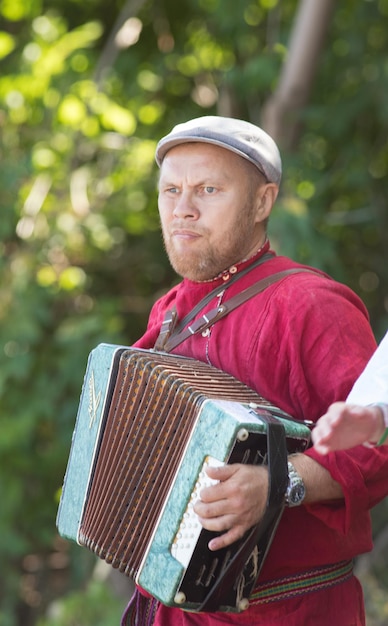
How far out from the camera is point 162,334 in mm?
2486

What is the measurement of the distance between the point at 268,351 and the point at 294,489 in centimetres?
34

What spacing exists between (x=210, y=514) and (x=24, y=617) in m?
5.25

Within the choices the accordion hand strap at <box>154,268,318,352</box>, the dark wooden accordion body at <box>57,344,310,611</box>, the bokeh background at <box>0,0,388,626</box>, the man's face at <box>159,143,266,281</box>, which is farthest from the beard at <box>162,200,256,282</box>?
the bokeh background at <box>0,0,388,626</box>

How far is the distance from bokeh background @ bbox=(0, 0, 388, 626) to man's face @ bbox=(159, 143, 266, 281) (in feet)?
9.17

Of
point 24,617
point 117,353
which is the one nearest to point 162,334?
point 117,353

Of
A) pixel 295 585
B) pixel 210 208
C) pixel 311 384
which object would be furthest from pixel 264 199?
pixel 295 585

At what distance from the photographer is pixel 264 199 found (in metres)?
2.43

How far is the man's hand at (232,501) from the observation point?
196 cm

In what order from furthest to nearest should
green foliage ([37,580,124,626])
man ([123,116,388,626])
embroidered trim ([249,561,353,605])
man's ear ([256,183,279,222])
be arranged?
green foliage ([37,580,124,626]), man's ear ([256,183,279,222]), embroidered trim ([249,561,353,605]), man ([123,116,388,626])

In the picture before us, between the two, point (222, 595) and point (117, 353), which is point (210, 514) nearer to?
point (222, 595)

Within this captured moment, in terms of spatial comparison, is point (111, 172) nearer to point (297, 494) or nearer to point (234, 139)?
point (234, 139)

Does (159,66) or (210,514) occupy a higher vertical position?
(159,66)

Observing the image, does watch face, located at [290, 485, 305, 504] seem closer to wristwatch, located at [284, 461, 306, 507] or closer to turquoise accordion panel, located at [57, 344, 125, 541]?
wristwatch, located at [284, 461, 306, 507]

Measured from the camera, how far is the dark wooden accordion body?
6.55ft
